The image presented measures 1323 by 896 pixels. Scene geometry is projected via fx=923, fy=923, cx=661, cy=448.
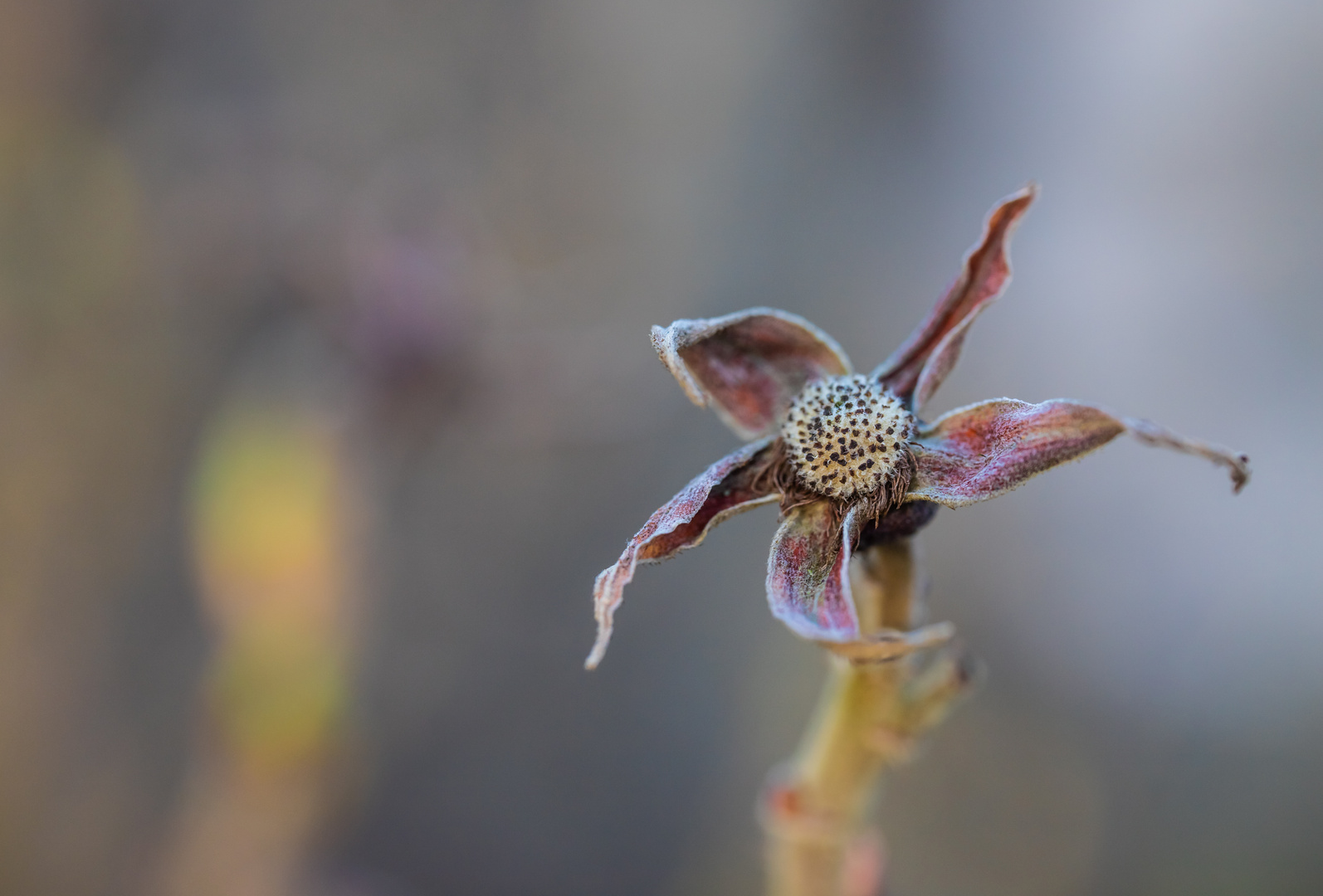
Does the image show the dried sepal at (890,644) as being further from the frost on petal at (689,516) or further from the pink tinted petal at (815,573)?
the frost on petal at (689,516)

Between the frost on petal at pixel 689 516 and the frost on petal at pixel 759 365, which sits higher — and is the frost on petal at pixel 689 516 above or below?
below

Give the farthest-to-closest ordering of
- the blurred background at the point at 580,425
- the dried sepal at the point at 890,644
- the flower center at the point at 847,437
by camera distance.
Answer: the blurred background at the point at 580,425 → the flower center at the point at 847,437 → the dried sepal at the point at 890,644

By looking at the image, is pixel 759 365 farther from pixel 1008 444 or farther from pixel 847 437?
pixel 1008 444

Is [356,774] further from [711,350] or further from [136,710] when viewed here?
[711,350]

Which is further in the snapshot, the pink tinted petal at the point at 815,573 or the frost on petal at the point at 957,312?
the frost on petal at the point at 957,312

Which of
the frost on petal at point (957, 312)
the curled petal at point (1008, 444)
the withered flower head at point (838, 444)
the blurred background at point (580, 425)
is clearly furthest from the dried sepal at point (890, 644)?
the blurred background at point (580, 425)

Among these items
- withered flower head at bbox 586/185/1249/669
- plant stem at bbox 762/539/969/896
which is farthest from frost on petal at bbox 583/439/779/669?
plant stem at bbox 762/539/969/896

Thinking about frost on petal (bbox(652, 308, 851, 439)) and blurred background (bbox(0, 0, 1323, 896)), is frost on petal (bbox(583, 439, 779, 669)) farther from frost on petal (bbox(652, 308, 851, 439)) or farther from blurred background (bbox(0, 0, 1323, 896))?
blurred background (bbox(0, 0, 1323, 896))
